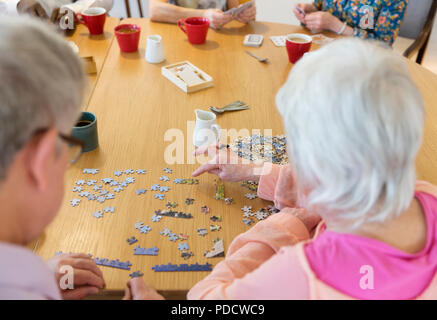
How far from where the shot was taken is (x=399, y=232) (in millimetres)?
1003

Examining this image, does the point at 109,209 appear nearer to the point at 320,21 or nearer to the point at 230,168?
the point at 230,168

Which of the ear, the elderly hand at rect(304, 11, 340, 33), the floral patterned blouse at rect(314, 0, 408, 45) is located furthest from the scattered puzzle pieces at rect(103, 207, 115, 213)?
the floral patterned blouse at rect(314, 0, 408, 45)

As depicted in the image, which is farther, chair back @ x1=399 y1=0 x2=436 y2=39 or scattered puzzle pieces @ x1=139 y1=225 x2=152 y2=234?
chair back @ x1=399 y1=0 x2=436 y2=39

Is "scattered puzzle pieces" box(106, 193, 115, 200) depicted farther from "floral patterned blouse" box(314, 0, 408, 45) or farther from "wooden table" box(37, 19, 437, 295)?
"floral patterned blouse" box(314, 0, 408, 45)

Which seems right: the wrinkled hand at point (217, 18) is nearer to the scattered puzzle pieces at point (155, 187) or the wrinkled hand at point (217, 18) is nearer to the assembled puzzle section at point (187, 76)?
the assembled puzzle section at point (187, 76)

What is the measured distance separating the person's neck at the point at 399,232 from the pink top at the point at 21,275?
0.72 meters

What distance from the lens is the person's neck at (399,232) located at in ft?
3.25

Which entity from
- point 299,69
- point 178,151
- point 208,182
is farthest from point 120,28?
point 299,69

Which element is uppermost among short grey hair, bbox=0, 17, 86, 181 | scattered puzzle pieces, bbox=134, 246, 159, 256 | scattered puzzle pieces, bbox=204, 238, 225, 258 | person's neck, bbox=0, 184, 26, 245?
short grey hair, bbox=0, 17, 86, 181

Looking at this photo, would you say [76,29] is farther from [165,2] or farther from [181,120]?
[181,120]

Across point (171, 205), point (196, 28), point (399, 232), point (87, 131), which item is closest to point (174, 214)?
point (171, 205)

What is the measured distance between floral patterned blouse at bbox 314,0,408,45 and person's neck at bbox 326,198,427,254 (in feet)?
6.77

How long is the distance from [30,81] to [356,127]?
0.64 meters

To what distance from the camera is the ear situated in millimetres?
759
